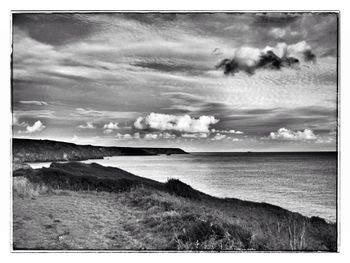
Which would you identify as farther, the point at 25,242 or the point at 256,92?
the point at 256,92

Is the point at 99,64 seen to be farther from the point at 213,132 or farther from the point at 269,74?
the point at 269,74

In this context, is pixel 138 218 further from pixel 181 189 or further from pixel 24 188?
pixel 24 188

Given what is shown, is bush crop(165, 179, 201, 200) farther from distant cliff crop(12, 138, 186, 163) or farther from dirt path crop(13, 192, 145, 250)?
dirt path crop(13, 192, 145, 250)

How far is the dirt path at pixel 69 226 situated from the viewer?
683cm

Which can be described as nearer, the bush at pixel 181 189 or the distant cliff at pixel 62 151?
the distant cliff at pixel 62 151

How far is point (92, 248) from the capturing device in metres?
6.92

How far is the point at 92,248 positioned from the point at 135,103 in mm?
3288

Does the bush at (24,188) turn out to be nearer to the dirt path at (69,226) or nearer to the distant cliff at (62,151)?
the dirt path at (69,226)

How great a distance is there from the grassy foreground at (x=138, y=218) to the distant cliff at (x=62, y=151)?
0.37 meters

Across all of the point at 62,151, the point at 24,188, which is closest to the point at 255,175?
the point at 62,151

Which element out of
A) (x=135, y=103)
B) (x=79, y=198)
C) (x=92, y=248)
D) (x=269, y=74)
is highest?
(x=269, y=74)

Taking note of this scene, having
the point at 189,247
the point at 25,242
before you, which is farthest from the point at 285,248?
the point at 25,242

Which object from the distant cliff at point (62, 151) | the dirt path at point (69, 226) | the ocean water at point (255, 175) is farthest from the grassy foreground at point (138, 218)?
the distant cliff at point (62, 151)

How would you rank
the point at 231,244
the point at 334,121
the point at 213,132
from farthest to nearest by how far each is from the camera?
the point at 213,132 < the point at 334,121 < the point at 231,244
